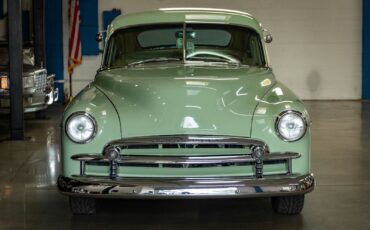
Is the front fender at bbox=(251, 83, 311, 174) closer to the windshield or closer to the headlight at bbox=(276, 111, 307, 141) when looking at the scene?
the headlight at bbox=(276, 111, 307, 141)

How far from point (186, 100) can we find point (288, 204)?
1.26 metres

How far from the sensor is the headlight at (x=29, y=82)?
1087 cm

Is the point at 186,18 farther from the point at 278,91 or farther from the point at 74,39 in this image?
the point at 74,39

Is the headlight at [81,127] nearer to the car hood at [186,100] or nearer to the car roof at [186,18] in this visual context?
the car hood at [186,100]

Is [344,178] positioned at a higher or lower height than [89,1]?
lower

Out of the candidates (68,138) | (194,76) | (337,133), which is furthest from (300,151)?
(337,133)

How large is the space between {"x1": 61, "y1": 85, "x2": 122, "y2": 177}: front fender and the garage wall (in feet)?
38.4

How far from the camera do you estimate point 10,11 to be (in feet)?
32.3

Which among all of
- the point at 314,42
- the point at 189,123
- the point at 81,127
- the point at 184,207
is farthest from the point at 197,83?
the point at 314,42

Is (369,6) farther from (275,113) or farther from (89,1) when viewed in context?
(275,113)

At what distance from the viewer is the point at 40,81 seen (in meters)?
11.3

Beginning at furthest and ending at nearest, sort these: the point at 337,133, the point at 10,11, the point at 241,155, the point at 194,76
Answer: the point at 337,133 → the point at 10,11 → the point at 194,76 → the point at 241,155

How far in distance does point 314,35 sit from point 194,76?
11.8 meters

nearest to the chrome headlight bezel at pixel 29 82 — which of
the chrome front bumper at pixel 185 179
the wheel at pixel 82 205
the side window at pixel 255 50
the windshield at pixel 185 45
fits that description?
the windshield at pixel 185 45
